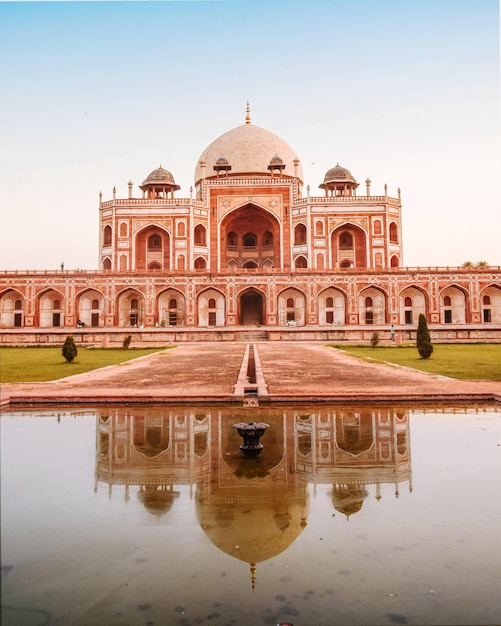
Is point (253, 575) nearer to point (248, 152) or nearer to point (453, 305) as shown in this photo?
point (453, 305)

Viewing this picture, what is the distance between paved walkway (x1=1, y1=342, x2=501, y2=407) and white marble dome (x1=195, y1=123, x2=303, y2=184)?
28777 mm

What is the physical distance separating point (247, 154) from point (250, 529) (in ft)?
122

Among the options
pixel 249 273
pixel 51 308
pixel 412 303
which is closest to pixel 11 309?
pixel 51 308

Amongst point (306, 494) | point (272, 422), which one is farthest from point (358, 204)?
point (306, 494)

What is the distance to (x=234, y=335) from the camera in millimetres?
23828

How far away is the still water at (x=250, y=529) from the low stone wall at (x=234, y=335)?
18020 millimetres

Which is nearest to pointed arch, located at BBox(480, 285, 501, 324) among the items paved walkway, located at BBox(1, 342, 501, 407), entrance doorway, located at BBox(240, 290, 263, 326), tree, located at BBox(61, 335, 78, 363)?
entrance doorway, located at BBox(240, 290, 263, 326)

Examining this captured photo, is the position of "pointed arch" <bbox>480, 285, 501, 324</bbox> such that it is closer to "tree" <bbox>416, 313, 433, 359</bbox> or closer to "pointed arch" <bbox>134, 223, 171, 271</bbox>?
"tree" <bbox>416, 313, 433, 359</bbox>

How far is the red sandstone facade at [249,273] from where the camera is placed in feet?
96.2

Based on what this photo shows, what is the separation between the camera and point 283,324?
29906mm

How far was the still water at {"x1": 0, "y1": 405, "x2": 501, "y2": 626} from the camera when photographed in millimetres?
2148

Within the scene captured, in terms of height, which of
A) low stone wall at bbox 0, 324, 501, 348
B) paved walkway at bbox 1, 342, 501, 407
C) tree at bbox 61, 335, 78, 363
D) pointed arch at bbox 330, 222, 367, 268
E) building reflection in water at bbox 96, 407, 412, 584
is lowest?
building reflection in water at bbox 96, 407, 412, 584

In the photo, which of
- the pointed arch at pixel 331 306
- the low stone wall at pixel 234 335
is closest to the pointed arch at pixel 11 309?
the low stone wall at pixel 234 335

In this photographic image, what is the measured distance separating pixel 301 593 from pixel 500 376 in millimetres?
7920
